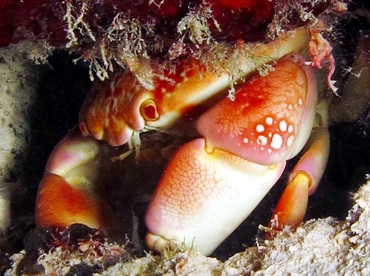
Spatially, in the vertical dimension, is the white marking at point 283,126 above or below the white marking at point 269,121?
below

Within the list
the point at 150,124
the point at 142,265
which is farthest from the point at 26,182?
the point at 142,265

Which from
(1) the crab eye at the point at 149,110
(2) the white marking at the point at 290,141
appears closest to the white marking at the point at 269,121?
(2) the white marking at the point at 290,141

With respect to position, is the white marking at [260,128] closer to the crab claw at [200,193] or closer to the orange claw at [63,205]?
the crab claw at [200,193]

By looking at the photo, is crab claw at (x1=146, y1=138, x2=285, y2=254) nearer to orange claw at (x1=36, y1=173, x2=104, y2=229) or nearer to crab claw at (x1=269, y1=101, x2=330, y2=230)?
crab claw at (x1=269, y1=101, x2=330, y2=230)

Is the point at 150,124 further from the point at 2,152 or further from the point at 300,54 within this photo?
the point at 2,152

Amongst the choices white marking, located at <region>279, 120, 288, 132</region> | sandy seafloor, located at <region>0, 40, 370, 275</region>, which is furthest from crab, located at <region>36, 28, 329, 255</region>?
sandy seafloor, located at <region>0, 40, 370, 275</region>

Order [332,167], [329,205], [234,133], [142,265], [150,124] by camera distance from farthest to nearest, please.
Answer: [332,167] → [329,205] → [150,124] → [234,133] → [142,265]

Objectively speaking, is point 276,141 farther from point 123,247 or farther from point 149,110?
point 123,247
